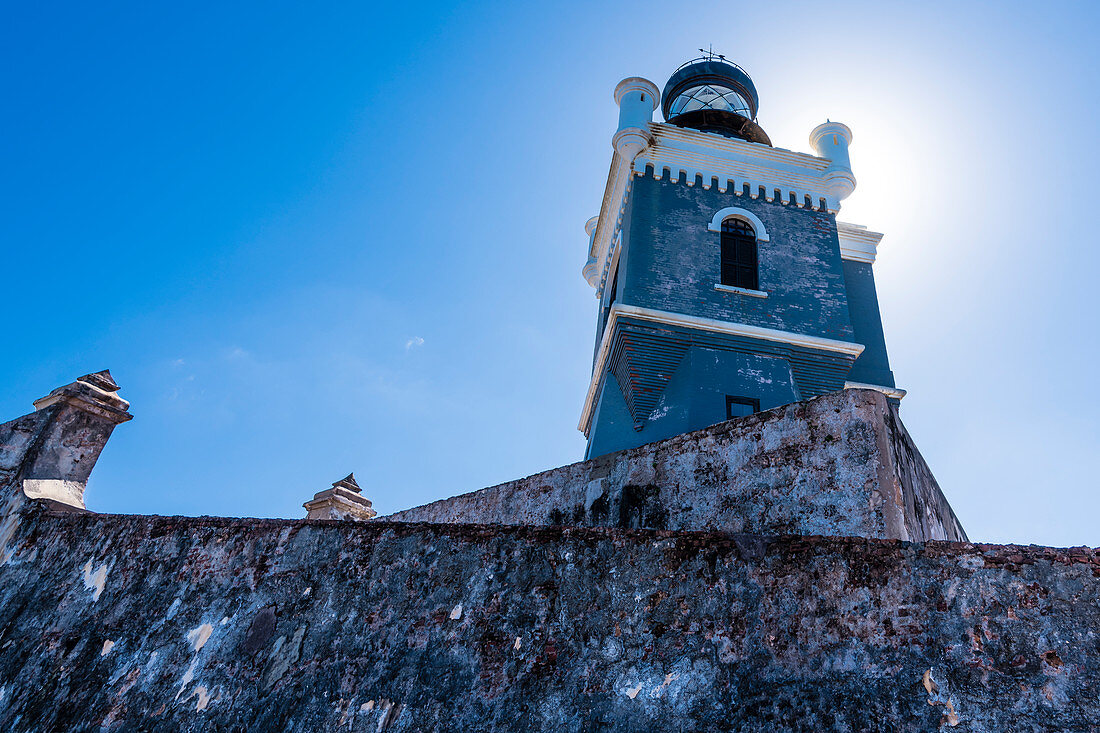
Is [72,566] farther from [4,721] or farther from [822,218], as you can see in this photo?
[822,218]

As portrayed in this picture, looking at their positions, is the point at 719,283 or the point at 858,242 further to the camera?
the point at 858,242

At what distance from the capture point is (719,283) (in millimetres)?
11711

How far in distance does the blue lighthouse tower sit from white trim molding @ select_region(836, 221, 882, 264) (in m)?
0.02

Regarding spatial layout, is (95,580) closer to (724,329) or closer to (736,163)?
(724,329)

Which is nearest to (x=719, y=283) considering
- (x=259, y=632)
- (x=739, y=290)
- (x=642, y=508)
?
(x=739, y=290)

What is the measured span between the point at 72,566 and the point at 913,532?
595cm

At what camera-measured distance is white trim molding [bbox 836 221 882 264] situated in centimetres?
1389

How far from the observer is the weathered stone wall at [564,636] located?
3023mm

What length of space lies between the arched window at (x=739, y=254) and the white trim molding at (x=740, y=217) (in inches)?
2.9

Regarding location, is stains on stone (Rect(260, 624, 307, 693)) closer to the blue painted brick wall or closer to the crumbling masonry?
the crumbling masonry

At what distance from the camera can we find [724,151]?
1314 centimetres

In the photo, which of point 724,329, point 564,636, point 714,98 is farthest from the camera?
point 714,98

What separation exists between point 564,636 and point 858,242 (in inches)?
489

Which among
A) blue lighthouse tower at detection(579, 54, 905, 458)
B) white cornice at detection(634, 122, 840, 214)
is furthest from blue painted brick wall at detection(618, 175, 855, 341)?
white cornice at detection(634, 122, 840, 214)
